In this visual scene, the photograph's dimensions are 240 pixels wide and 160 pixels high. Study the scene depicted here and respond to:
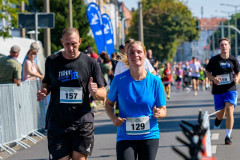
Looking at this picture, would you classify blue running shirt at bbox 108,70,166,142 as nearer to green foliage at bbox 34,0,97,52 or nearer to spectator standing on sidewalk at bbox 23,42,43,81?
spectator standing on sidewalk at bbox 23,42,43,81

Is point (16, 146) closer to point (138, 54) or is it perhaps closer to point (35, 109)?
point (35, 109)

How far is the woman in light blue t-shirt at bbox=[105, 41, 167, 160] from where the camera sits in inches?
226

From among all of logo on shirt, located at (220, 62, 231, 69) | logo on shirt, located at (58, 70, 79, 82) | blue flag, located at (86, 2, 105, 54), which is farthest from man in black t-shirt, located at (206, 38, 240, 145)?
blue flag, located at (86, 2, 105, 54)

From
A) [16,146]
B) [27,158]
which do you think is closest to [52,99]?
[27,158]

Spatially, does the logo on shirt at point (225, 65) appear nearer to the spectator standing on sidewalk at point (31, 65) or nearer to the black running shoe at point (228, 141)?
the black running shoe at point (228, 141)

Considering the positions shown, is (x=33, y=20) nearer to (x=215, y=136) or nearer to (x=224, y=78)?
(x=215, y=136)

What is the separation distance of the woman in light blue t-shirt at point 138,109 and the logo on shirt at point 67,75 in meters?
0.61

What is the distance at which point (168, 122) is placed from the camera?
1530 cm

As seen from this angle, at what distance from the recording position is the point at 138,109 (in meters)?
5.82

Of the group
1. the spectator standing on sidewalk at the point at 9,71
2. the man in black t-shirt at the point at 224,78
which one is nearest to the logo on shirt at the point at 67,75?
the man in black t-shirt at the point at 224,78

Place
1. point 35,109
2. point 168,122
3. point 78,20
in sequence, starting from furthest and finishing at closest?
point 78,20
point 168,122
point 35,109

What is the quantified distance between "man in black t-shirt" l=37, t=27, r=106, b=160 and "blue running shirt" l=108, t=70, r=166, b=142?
0.40m

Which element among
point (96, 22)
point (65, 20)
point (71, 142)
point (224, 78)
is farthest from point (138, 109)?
point (65, 20)

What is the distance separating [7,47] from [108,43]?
865 centimetres
